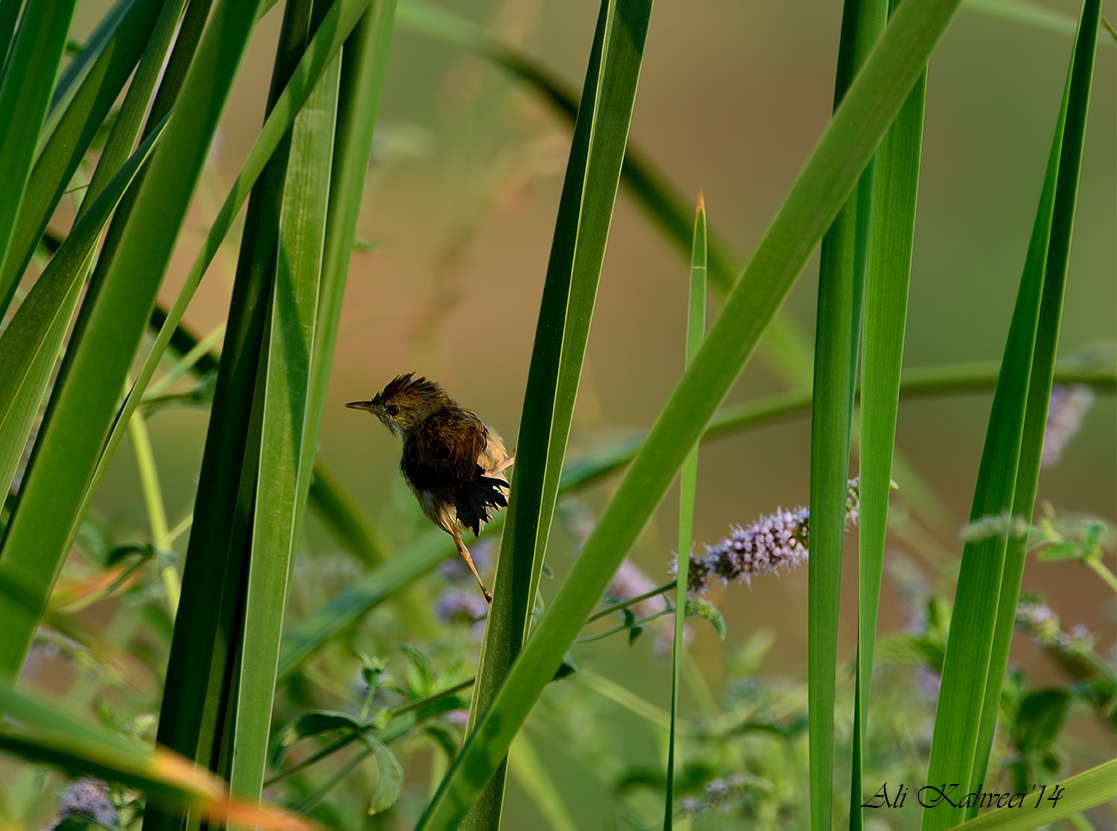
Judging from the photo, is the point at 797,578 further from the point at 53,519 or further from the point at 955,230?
the point at 955,230

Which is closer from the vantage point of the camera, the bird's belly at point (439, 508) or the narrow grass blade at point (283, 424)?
the narrow grass blade at point (283, 424)

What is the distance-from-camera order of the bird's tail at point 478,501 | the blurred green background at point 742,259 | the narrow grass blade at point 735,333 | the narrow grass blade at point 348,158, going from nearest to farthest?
the narrow grass blade at point 735,333
the narrow grass blade at point 348,158
the bird's tail at point 478,501
the blurred green background at point 742,259

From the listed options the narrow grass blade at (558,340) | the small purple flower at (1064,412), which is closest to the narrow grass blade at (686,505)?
the narrow grass blade at (558,340)

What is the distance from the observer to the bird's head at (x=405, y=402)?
0.92 metres

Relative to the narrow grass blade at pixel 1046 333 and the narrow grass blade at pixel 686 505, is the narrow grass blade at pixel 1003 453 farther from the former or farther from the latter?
the narrow grass blade at pixel 686 505

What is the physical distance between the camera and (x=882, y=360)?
0.55 m

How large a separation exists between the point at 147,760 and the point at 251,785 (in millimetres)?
281

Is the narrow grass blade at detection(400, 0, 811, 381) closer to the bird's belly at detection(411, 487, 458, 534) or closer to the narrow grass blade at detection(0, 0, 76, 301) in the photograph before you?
the bird's belly at detection(411, 487, 458, 534)

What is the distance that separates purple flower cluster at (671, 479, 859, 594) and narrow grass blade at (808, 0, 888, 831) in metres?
0.14

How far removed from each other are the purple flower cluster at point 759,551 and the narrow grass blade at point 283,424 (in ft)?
0.94

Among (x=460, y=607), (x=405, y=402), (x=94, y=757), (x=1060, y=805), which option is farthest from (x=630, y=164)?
(x=94, y=757)

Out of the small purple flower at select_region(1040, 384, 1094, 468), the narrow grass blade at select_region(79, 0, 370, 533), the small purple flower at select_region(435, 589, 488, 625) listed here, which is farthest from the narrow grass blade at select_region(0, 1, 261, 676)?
the small purple flower at select_region(1040, 384, 1094, 468)

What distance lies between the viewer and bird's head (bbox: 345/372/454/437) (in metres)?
0.92

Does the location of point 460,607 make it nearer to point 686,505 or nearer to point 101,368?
point 686,505
